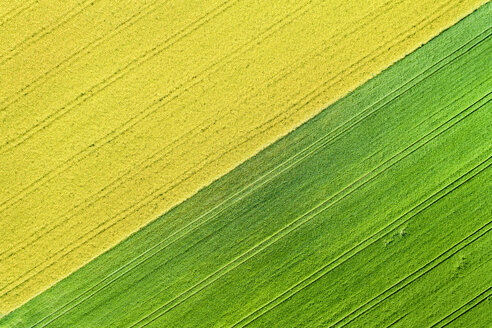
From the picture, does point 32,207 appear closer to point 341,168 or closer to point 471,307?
point 341,168

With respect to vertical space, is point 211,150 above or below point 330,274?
above

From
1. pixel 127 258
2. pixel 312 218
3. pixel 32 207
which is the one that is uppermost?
pixel 32 207

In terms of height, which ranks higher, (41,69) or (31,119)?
(41,69)

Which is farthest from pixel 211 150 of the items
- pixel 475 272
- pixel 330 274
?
pixel 475 272

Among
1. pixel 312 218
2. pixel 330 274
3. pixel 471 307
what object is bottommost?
pixel 471 307

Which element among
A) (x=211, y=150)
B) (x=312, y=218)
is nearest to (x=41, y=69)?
(x=211, y=150)

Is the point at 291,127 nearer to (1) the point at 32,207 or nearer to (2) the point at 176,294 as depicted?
(2) the point at 176,294
